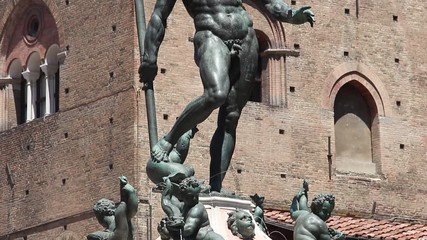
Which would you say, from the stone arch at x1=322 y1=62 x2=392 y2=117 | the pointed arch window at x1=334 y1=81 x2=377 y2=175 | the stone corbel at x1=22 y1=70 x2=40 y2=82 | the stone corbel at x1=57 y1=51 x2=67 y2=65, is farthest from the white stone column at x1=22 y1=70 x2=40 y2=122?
the pointed arch window at x1=334 y1=81 x2=377 y2=175

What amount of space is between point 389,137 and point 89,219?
21.3 ft

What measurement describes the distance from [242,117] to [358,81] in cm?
324

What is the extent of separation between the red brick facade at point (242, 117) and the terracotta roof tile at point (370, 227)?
0.68 m

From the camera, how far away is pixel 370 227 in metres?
31.7

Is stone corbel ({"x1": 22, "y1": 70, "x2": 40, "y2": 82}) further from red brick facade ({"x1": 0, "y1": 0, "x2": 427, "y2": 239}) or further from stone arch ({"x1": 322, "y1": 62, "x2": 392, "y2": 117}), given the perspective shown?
stone arch ({"x1": 322, "y1": 62, "x2": 392, "y2": 117})

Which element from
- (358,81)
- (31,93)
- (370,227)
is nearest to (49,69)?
(31,93)

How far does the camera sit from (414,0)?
34.8 m

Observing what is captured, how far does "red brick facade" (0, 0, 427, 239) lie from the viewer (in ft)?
102

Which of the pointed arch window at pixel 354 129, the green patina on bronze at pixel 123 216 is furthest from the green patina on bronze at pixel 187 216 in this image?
the pointed arch window at pixel 354 129

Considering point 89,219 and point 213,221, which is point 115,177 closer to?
point 89,219

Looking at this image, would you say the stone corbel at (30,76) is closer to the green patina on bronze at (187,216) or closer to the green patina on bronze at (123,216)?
the green patina on bronze at (123,216)

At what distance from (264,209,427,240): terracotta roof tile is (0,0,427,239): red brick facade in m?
0.68

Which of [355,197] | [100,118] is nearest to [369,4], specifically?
[355,197]

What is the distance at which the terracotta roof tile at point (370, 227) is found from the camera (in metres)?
30.5
